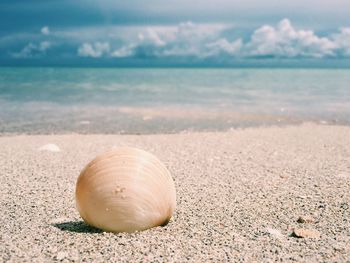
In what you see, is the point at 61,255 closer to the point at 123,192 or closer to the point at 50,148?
the point at 123,192

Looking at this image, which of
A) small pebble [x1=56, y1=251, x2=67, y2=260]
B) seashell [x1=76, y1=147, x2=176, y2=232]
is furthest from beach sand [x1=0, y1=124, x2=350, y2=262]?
seashell [x1=76, y1=147, x2=176, y2=232]

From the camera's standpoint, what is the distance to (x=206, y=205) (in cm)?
679

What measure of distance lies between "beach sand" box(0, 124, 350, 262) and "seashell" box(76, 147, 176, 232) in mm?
165

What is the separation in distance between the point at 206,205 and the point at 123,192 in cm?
200

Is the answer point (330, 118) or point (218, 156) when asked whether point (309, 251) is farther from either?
point (330, 118)

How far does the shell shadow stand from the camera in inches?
216

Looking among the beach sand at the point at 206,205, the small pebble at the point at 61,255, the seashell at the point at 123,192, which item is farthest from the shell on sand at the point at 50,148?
the small pebble at the point at 61,255

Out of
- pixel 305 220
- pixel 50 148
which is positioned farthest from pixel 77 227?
pixel 50 148

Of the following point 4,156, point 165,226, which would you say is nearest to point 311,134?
point 4,156

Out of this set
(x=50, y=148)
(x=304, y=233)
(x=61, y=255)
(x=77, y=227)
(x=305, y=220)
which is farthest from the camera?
(x=50, y=148)

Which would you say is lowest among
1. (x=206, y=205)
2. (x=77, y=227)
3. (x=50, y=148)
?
(x=50, y=148)

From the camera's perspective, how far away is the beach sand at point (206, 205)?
4898mm

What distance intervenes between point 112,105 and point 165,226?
19.3m

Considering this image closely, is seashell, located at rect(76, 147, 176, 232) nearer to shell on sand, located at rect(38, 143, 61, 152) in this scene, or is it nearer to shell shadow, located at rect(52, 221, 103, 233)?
shell shadow, located at rect(52, 221, 103, 233)
